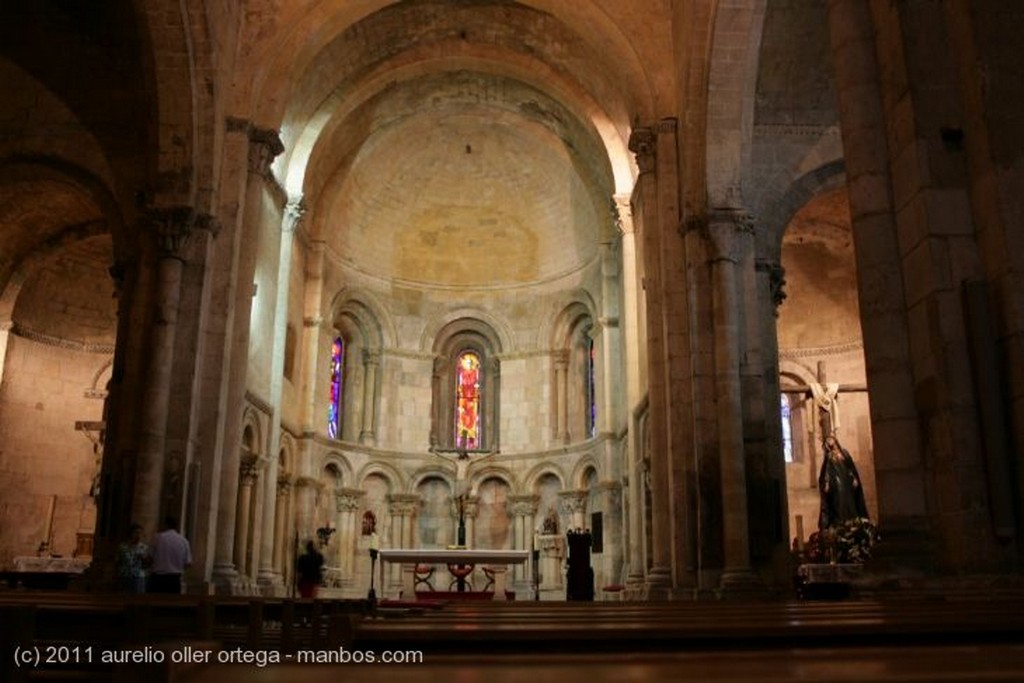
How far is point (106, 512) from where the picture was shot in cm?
1327

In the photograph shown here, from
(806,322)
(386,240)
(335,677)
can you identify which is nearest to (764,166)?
(806,322)

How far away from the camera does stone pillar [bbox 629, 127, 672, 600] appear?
1502cm

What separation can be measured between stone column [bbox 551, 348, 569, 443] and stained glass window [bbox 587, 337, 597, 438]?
0.65 m

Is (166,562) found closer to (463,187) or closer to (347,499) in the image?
(347,499)

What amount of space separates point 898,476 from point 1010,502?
78 cm

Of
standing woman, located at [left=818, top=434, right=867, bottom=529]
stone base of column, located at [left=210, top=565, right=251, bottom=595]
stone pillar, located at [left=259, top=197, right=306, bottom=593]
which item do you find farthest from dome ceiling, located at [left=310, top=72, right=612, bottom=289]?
stone base of column, located at [left=210, top=565, right=251, bottom=595]

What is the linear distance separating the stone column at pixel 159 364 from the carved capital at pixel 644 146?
793 cm

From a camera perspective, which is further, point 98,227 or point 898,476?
point 98,227

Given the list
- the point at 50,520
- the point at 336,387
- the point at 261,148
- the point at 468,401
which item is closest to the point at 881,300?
the point at 261,148

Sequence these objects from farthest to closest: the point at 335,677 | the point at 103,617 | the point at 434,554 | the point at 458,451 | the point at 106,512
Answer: the point at 458,451 → the point at 434,554 → the point at 106,512 → the point at 103,617 → the point at 335,677

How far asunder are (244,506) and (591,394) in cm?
1178

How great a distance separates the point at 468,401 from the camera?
28.8 m

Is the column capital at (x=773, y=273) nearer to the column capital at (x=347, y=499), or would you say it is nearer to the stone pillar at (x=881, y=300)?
the stone pillar at (x=881, y=300)

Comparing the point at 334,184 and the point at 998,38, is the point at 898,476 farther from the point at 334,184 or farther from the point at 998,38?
the point at 334,184
